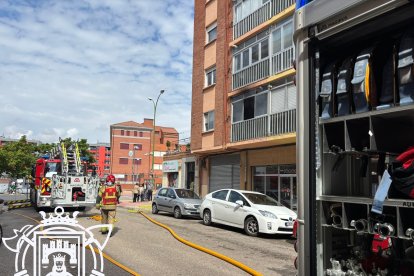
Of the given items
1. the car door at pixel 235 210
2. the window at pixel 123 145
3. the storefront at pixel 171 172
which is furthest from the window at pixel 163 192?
the window at pixel 123 145

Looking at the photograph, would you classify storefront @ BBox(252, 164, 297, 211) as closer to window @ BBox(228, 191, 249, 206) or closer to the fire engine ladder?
window @ BBox(228, 191, 249, 206)

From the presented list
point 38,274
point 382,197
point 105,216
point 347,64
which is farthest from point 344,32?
point 105,216

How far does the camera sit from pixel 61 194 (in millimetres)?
16906

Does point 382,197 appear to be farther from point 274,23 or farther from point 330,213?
point 274,23

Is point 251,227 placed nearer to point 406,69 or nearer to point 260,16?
point 406,69

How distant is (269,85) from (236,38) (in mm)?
4904

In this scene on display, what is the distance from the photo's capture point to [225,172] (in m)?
23.8

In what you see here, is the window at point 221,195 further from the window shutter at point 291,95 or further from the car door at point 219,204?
the window shutter at point 291,95

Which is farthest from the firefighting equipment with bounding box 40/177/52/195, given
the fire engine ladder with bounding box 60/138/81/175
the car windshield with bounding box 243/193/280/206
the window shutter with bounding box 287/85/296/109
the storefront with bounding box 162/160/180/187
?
the storefront with bounding box 162/160/180/187

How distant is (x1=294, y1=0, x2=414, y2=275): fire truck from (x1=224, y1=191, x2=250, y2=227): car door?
10240mm

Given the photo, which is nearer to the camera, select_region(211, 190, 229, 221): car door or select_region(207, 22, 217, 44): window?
select_region(211, 190, 229, 221): car door

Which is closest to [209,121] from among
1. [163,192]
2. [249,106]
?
[249,106]

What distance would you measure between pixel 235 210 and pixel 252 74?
357 inches

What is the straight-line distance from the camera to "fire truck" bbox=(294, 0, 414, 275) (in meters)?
2.46
